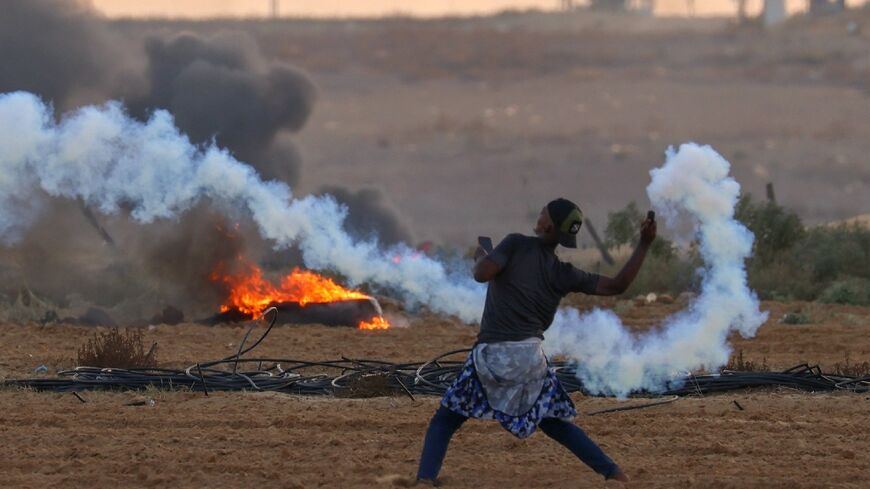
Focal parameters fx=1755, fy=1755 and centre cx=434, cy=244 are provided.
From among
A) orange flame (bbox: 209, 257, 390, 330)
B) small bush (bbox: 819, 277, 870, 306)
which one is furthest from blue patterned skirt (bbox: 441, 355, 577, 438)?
small bush (bbox: 819, 277, 870, 306)

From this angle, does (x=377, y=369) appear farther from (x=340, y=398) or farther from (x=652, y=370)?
(x=652, y=370)

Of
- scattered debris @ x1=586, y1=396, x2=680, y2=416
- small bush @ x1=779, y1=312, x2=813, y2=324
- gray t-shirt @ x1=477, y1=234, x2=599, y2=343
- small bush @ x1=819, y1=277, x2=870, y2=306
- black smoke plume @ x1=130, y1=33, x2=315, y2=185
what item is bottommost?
scattered debris @ x1=586, y1=396, x2=680, y2=416

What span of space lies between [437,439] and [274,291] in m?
11.4

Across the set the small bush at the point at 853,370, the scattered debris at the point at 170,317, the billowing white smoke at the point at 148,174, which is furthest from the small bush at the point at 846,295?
the scattered debris at the point at 170,317

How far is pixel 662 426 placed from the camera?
39.1 ft

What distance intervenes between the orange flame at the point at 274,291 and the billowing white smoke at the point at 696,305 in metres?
7.02

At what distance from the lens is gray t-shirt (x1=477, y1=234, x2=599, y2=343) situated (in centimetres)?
962

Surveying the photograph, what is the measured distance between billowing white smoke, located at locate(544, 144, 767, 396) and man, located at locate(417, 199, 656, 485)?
278cm

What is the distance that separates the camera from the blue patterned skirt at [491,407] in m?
9.62

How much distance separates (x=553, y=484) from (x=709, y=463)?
117 cm

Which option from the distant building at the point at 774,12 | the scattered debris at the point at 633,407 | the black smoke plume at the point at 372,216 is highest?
the distant building at the point at 774,12

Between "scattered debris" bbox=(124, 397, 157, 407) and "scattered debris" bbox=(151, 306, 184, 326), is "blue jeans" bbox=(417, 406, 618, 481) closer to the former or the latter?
"scattered debris" bbox=(124, 397, 157, 407)

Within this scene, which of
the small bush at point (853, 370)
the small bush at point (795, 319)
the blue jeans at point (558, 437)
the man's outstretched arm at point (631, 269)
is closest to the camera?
the man's outstretched arm at point (631, 269)

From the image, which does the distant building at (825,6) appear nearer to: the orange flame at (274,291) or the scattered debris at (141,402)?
the orange flame at (274,291)
